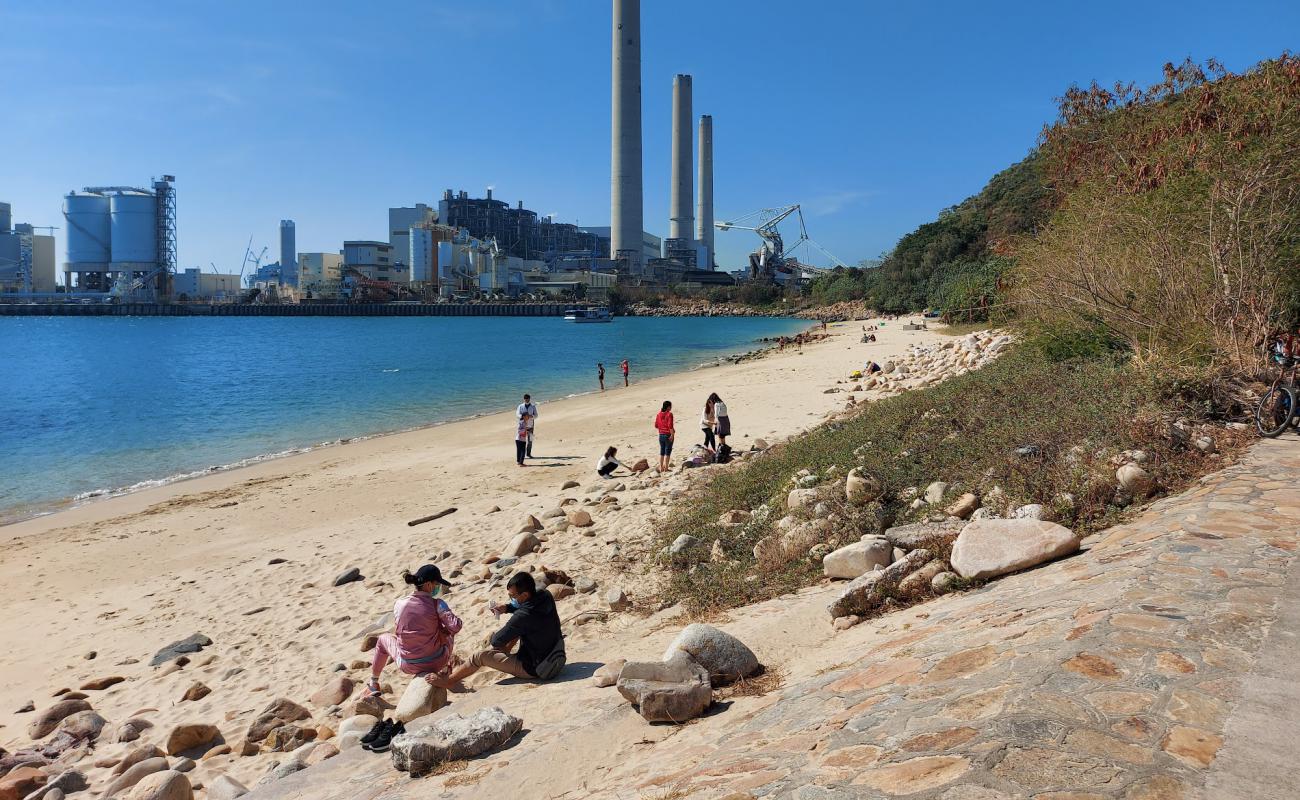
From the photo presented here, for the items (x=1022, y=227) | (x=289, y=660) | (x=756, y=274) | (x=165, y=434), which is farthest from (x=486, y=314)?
(x=289, y=660)

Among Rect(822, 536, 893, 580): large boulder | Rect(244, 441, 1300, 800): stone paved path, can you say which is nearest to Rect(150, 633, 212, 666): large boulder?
Rect(244, 441, 1300, 800): stone paved path

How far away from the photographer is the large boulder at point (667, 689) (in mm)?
4352

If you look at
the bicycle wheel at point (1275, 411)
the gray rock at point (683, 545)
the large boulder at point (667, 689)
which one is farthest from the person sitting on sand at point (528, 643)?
the bicycle wheel at point (1275, 411)

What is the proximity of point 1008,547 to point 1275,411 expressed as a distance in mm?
4236

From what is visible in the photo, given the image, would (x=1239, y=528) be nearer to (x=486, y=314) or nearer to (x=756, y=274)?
(x=486, y=314)

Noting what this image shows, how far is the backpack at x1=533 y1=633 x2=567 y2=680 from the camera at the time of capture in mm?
5688

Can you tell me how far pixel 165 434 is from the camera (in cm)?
2483

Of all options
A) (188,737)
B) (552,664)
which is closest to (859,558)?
(552,664)

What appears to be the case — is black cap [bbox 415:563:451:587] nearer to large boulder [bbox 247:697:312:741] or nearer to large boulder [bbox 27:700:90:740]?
large boulder [bbox 247:697:312:741]

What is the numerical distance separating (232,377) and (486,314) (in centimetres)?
10949

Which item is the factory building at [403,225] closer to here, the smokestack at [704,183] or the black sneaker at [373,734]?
the smokestack at [704,183]

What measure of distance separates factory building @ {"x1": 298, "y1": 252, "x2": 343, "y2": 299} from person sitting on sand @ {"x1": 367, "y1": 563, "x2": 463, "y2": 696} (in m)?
169

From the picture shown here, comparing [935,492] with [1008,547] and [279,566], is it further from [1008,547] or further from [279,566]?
[279,566]

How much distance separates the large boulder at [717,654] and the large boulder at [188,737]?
3715mm
